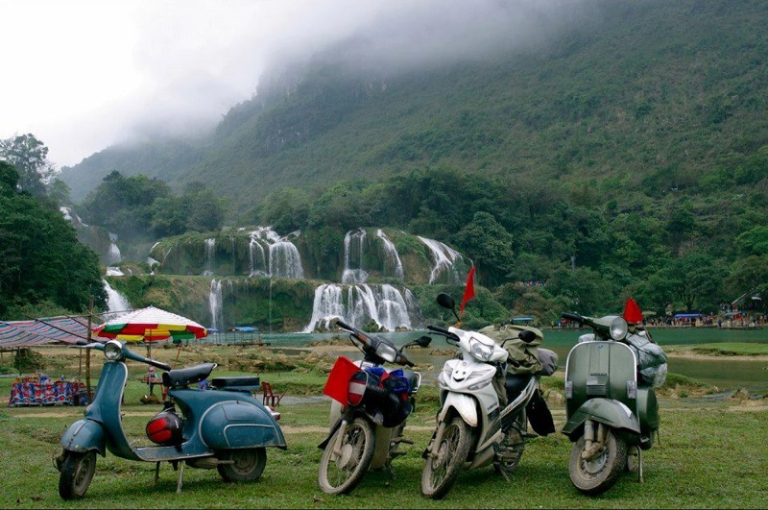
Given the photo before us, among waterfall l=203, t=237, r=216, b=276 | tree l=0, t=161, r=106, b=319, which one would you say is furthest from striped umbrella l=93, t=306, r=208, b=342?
waterfall l=203, t=237, r=216, b=276

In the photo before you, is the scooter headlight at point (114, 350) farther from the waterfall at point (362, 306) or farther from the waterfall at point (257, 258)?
the waterfall at point (257, 258)

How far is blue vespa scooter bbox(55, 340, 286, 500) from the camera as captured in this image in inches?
194

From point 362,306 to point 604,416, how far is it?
4692 centimetres

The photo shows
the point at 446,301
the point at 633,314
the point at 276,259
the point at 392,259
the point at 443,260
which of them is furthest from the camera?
the point at 443,260

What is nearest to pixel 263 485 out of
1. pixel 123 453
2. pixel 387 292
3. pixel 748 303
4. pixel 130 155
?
pixel 123 453

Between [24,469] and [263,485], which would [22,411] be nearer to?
[24,469]

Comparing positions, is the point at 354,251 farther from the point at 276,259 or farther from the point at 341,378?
the point at 341,378

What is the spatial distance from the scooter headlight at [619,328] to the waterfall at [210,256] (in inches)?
2137

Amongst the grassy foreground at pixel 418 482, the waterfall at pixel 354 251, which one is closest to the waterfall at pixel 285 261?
the waterfall at pixel 354 251

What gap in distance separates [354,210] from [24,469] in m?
59.9

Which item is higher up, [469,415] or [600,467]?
[469,415]

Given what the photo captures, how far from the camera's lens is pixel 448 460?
4867 millimetres

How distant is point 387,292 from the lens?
5319cm

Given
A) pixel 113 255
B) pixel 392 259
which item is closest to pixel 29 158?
pixel 113 255
